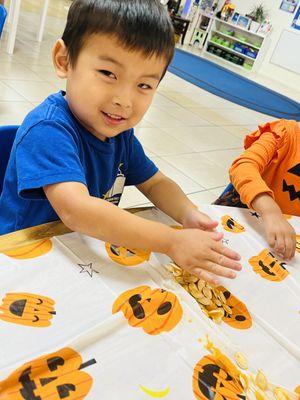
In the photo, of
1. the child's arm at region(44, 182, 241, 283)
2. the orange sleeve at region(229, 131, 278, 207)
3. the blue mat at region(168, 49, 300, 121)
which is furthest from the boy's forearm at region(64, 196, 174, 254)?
the blue mat at region(168, 49, 300, 121)

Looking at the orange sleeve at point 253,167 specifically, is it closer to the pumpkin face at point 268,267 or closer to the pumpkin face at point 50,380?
the pumpkin face at point 268,267

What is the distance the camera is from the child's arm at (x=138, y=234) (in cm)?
56

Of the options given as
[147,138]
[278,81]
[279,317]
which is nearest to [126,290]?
[279,317]

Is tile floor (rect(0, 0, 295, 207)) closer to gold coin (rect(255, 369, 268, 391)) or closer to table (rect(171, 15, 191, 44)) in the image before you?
gold coin (rect(255, 369, 268, 391))

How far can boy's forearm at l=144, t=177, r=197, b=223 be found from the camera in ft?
2.48

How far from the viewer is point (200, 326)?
19.7 inches

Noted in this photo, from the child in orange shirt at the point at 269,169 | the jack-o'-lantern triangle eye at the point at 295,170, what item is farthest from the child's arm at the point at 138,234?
the jack-o'-lantern triangle eye at the point at 295,170

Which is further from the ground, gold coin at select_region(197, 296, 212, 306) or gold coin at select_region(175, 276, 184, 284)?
gold coin at select_region(175, 276, 184, 284)

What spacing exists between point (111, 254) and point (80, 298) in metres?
0.11

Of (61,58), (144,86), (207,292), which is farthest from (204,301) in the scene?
(61,58)

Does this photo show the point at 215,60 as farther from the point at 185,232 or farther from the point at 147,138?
the point at 185,232

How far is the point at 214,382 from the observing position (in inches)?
17.1

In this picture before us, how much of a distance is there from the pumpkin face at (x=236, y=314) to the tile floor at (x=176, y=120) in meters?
1.23

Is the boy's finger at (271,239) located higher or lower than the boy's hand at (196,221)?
lower
